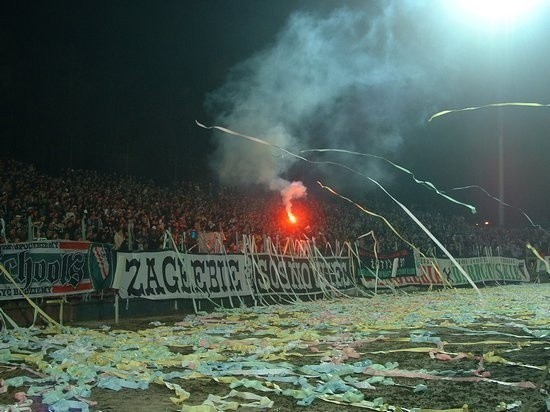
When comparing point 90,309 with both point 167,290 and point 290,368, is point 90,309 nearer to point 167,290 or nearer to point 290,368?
point 167,290

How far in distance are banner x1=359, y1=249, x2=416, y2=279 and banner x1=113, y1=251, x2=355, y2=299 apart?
169 cm

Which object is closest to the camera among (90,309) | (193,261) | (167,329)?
(167,329)

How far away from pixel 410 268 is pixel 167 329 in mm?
15647

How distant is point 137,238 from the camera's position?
13820 mm

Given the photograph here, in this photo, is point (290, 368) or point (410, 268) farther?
point (410, 268)

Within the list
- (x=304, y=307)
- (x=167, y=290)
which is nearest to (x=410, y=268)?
(x=304, y=307)

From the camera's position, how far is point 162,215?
17828 millimetres

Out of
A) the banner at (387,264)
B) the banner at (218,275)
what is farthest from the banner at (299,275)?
the banner at (387,264)

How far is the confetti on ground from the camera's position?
4.25 m

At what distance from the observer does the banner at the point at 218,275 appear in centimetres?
1180

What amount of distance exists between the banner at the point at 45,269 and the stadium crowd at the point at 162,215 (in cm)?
54

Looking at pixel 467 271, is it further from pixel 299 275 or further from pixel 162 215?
pixel 162 215

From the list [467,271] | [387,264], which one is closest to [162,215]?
[387,264]

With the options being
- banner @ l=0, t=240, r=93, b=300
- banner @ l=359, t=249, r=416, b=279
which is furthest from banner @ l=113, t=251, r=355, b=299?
banner @ l=359, t=249, r=416, b=279
